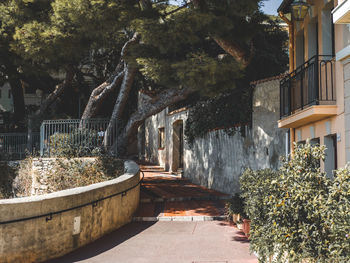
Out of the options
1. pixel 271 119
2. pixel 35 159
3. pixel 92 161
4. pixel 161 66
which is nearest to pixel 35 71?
pixel 35 159

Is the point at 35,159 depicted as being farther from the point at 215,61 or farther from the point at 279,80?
the point at 279,80

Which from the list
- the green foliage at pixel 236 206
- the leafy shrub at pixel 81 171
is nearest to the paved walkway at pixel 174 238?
the green foliage at pixel 236 206

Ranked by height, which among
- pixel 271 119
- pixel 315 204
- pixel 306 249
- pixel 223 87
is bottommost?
pixel 306 249

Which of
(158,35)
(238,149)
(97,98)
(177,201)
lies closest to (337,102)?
(158,35)

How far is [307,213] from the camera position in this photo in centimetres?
455

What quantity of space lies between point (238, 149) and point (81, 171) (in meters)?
5.24

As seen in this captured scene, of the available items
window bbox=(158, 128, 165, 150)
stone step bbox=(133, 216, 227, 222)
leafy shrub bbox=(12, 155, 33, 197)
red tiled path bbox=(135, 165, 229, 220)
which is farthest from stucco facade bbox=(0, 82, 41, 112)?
stone step bbox=(133, 216, 227, 222)

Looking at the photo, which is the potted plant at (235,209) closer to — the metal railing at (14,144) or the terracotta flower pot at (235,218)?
the terracotta flower pot at (235,218)

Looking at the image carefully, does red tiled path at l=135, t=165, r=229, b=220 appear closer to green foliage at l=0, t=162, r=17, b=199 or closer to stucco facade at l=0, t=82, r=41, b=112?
green foliage at l=0, t=162, r=17, b=199

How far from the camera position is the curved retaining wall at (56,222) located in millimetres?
6258

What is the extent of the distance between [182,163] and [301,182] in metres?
14.7

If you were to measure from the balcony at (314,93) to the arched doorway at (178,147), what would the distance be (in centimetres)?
1011

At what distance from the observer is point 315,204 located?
4352 mm

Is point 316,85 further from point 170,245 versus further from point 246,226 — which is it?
point 170,245
